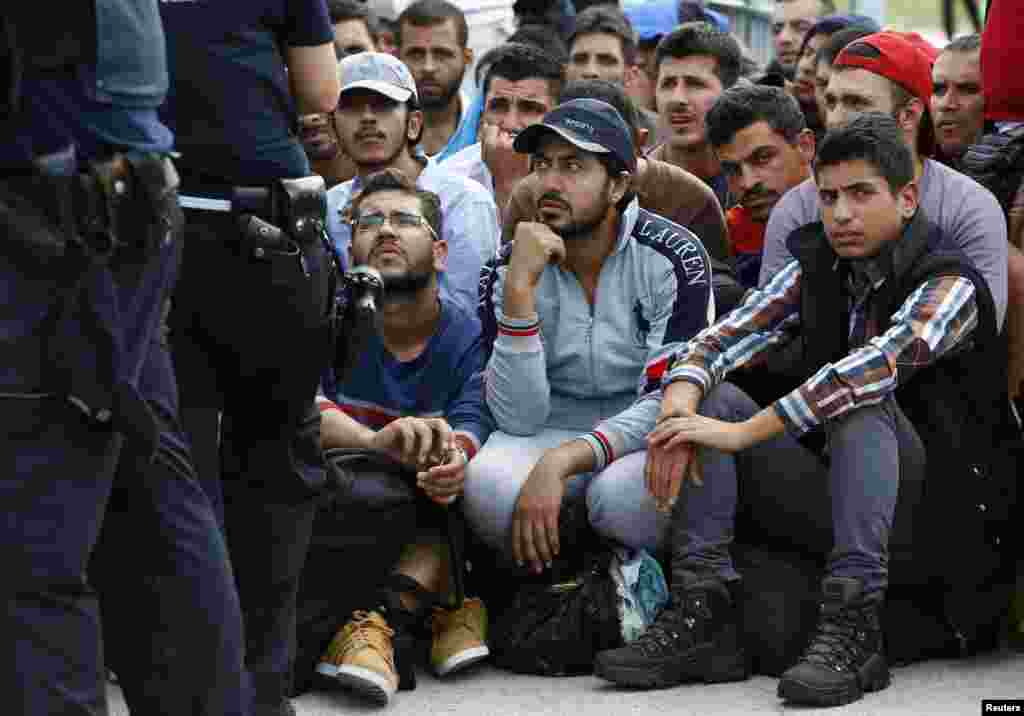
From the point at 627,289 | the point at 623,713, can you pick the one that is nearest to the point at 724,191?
the point at 627,289

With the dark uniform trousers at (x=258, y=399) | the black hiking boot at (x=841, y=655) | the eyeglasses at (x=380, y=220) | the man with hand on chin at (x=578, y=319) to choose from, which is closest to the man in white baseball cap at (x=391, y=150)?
the eyeglasses at (x=380, y=220)

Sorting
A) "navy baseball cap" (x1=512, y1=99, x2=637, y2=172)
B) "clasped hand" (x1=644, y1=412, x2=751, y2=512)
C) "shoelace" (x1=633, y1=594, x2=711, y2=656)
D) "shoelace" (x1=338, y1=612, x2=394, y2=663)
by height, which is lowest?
"shoelace" (x1=338, y1=612, x2=394, y2=663)

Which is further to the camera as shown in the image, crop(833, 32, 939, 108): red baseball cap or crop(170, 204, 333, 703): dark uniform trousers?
crop(833, 32, 939, 108): red baseball cap

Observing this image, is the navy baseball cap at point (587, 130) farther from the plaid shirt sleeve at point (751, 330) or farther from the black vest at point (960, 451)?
the black vest at point (960, 451)

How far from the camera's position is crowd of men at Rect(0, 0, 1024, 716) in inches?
118

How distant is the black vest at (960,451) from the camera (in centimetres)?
463

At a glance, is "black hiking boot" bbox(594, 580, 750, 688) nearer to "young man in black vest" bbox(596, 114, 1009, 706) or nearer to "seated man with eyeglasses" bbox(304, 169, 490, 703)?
"young man in black vest" bbox(596, 114, 1009, 706)

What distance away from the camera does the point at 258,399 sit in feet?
12.5

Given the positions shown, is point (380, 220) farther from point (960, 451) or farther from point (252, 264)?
point (960, 451)

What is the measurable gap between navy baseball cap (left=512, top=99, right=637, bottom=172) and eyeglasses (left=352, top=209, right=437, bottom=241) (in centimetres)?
34

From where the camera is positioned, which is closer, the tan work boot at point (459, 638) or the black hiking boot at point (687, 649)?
the black hiking boot at point (687, 649)

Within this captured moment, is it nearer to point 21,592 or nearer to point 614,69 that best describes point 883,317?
point 21,592

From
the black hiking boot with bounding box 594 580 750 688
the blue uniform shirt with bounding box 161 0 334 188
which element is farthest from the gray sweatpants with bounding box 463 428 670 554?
the blue uniform shirt with bounding box 161 0 334 188

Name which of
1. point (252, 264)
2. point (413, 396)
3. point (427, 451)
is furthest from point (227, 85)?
point (413, 396)
